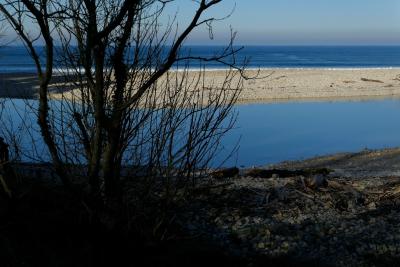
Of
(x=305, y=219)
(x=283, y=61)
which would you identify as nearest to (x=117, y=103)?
(x=305, y=219)

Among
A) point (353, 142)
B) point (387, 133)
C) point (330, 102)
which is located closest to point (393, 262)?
point (353, 142)

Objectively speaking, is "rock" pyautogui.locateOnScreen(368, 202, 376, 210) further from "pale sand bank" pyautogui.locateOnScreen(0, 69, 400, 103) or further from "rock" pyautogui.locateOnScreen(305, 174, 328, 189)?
"pale sand bank" pyautogui.locateOnScreen(0, 69, 400, 103)

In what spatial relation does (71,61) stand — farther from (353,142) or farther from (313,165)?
(353,142)

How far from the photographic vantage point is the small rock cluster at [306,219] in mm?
6496

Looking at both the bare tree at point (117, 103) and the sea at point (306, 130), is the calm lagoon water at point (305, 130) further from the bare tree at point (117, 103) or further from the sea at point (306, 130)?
the bare tree at point (117, 103)

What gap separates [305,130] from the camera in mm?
20297

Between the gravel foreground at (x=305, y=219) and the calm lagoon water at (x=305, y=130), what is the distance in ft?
13.7

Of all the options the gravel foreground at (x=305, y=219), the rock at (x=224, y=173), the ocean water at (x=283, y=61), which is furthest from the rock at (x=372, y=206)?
the ocean water at (x=283, y=61)

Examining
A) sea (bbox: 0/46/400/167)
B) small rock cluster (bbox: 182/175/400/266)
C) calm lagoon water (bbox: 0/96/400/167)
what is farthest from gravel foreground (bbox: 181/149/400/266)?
calm lagoon water (bbox: 0/96/400/167)

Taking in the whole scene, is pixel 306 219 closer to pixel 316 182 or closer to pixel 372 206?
pixel 372 206

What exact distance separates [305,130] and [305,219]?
13084mm

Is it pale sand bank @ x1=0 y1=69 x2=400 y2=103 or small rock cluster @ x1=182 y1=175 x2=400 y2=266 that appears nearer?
small rock cluster @ x1=182 y1=175 x2=400 y2=266

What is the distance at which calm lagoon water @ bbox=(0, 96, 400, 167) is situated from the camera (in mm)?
16138

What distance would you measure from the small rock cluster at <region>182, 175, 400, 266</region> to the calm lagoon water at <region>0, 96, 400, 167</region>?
4196mm
